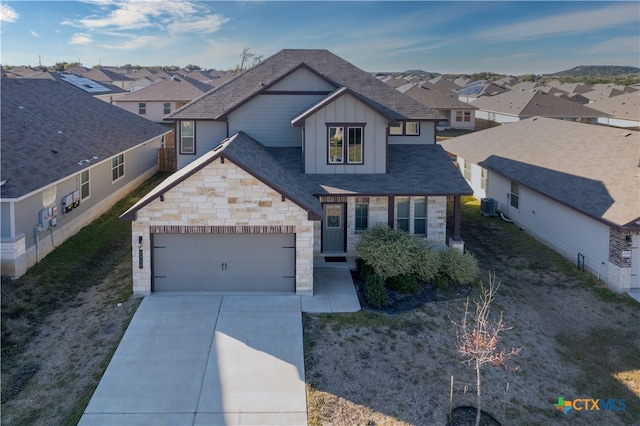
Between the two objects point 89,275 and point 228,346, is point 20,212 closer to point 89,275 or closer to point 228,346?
point 89,275

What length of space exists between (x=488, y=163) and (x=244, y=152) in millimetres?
15553

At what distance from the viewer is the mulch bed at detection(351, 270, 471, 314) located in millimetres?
14438

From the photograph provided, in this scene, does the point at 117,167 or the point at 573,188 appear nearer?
the point at 573,188

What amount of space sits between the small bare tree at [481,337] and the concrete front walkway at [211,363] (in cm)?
323

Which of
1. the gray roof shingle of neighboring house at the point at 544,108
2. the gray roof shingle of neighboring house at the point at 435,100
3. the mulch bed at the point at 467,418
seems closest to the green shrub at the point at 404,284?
the mulch bed at the point at 467,418

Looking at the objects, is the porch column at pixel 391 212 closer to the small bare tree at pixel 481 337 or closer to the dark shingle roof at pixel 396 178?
the dark shingle roof at pixel 396 178

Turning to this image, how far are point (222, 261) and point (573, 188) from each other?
14.0 m

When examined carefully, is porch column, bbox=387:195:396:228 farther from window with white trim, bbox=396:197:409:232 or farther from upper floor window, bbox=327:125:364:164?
upper floor window, bbox=327:125:364:164

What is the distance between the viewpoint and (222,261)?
1486 centimetres

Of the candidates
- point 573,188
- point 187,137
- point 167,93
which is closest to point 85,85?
point 167,93

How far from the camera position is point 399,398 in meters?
10.4

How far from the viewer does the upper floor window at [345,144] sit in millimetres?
18141

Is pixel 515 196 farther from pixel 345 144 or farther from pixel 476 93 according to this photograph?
pixel 476 93

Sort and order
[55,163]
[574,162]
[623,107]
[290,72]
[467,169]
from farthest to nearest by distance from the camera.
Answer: [623,107], [467,169], [574,162], [290,72], [55,163]
